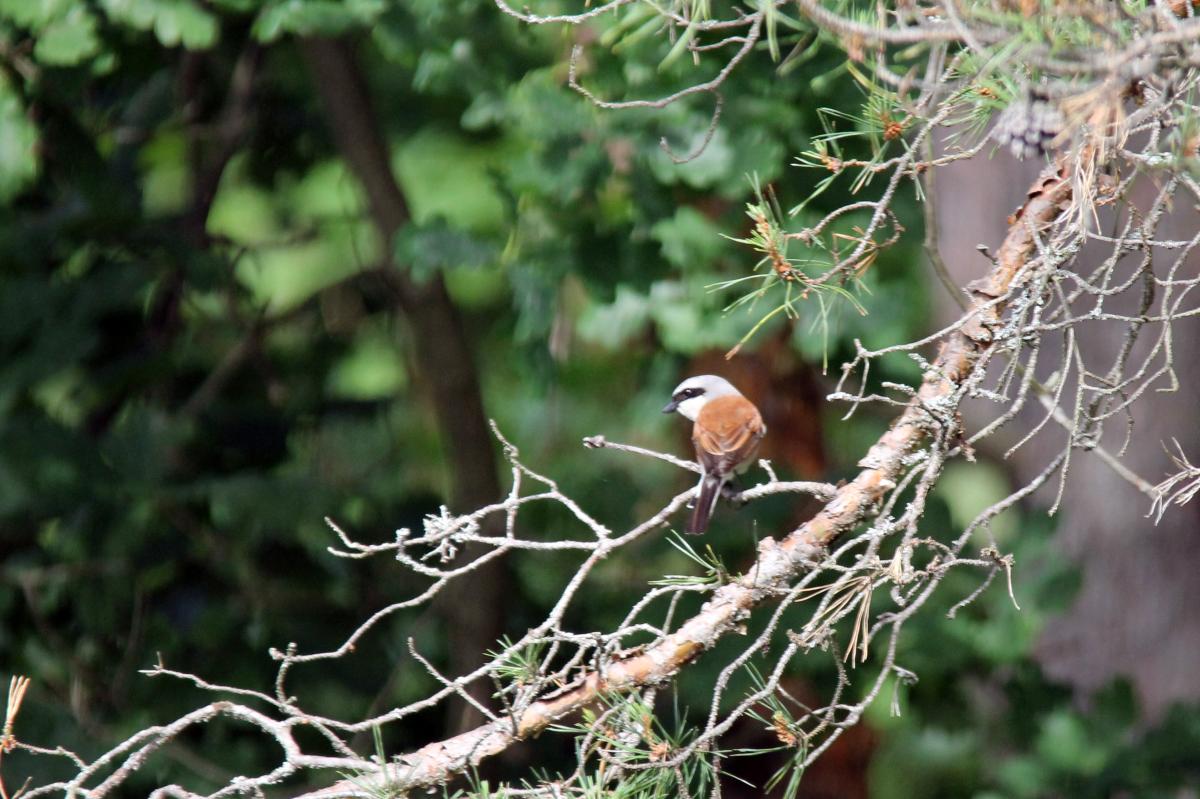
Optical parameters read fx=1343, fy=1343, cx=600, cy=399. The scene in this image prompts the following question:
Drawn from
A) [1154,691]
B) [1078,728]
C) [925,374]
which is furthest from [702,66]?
[1154,691]

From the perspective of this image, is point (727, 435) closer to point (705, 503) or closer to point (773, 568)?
point (705, 503)

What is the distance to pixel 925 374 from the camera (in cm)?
198

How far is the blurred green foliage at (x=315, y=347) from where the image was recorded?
3.50 metres

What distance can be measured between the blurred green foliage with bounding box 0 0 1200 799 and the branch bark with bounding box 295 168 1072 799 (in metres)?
1.42

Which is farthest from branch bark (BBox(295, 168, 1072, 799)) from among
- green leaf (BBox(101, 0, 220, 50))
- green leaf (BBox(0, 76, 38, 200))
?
green leaf (BBox(0, 76, 38, 200))

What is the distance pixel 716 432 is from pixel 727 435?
29 mm

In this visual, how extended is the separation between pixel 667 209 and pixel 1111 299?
Result: 1.72 metres

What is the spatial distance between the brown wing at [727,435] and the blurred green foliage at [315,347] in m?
0.45

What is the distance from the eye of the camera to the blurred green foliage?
350 centimetres

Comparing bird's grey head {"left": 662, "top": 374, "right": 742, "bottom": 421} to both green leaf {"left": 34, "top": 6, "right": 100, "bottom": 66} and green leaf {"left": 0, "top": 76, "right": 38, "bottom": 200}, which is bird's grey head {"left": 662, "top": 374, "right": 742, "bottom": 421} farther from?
green leaf {"left": 0, "top": 76, "right": 38, "bottom": 200}

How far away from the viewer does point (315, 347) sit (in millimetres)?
5020

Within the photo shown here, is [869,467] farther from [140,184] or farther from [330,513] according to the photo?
[140,184]

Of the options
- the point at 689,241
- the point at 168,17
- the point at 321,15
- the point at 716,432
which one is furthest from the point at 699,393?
the point at 168,17

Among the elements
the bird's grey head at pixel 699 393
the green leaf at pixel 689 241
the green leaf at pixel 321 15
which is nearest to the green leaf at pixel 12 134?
the green leaf at pixel 321 15
